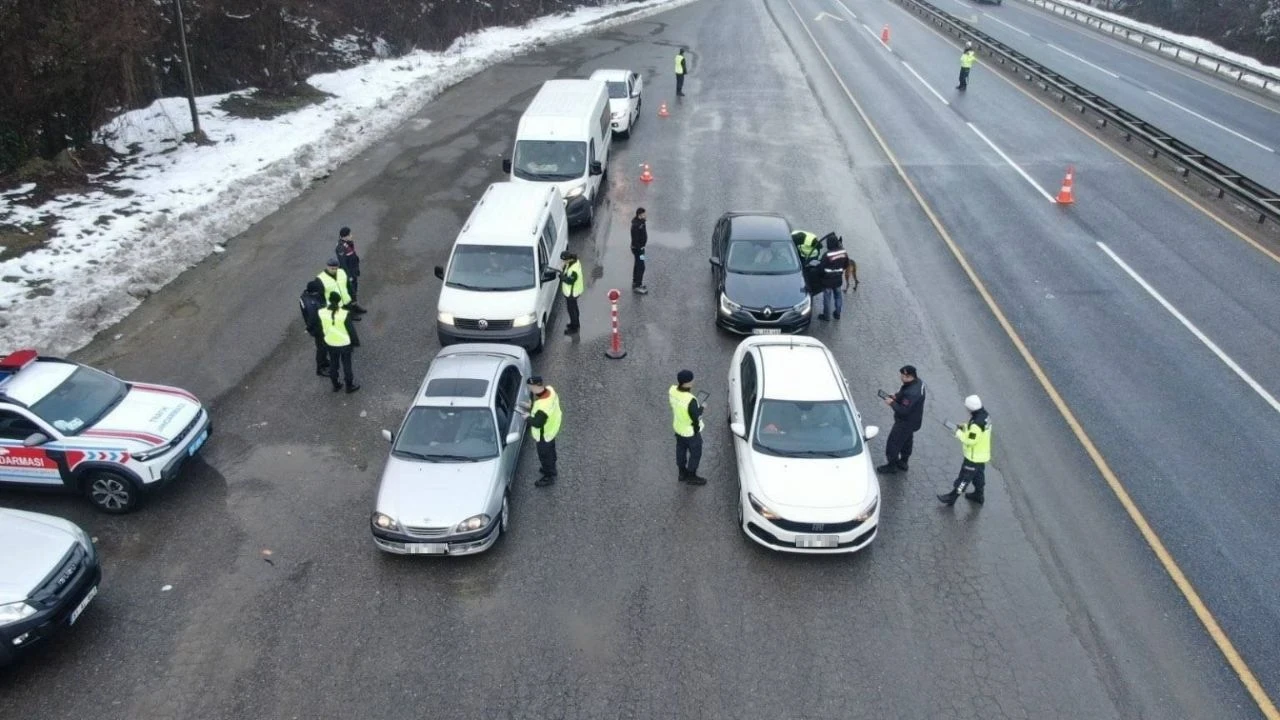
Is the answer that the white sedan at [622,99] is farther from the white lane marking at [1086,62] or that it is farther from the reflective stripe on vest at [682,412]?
the white lane marking at [1086,62]

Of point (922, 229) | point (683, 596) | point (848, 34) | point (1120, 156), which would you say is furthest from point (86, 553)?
point (848, 34)

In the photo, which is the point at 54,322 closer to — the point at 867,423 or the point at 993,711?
the point at 867,423

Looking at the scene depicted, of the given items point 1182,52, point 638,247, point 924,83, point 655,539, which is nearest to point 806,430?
point 655,539

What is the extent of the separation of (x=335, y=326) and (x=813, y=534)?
7644 mm

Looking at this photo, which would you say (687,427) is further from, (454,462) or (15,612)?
(15,612)

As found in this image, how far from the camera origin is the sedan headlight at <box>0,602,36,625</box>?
816cm

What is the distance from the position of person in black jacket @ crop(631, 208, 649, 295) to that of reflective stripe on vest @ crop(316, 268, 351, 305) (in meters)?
5.44

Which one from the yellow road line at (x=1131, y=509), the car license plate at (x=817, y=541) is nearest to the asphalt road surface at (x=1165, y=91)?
the yellow road line at (x=1131, y=509)

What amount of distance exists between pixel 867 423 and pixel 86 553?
998 centimetres

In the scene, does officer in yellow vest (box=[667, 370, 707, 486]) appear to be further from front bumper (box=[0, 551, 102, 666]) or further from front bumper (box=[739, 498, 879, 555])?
front bumper (box=[0, 551, 102, 666])

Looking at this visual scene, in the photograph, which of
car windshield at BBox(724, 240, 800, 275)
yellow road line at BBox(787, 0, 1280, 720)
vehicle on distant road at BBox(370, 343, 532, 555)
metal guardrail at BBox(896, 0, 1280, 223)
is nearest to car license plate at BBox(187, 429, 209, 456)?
vehicle on distant road at BBox(370, 343, 532, 555)

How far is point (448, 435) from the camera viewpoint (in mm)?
10617

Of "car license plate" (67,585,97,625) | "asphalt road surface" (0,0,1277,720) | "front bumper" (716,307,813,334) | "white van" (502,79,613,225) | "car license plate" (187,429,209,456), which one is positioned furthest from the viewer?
"white van" (502,79,613,225)

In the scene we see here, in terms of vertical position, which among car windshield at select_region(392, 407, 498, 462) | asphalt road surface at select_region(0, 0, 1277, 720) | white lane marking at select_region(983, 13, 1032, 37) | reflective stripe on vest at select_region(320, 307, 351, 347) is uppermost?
white lane marking at select_region(983, 13, 1032, 37)
